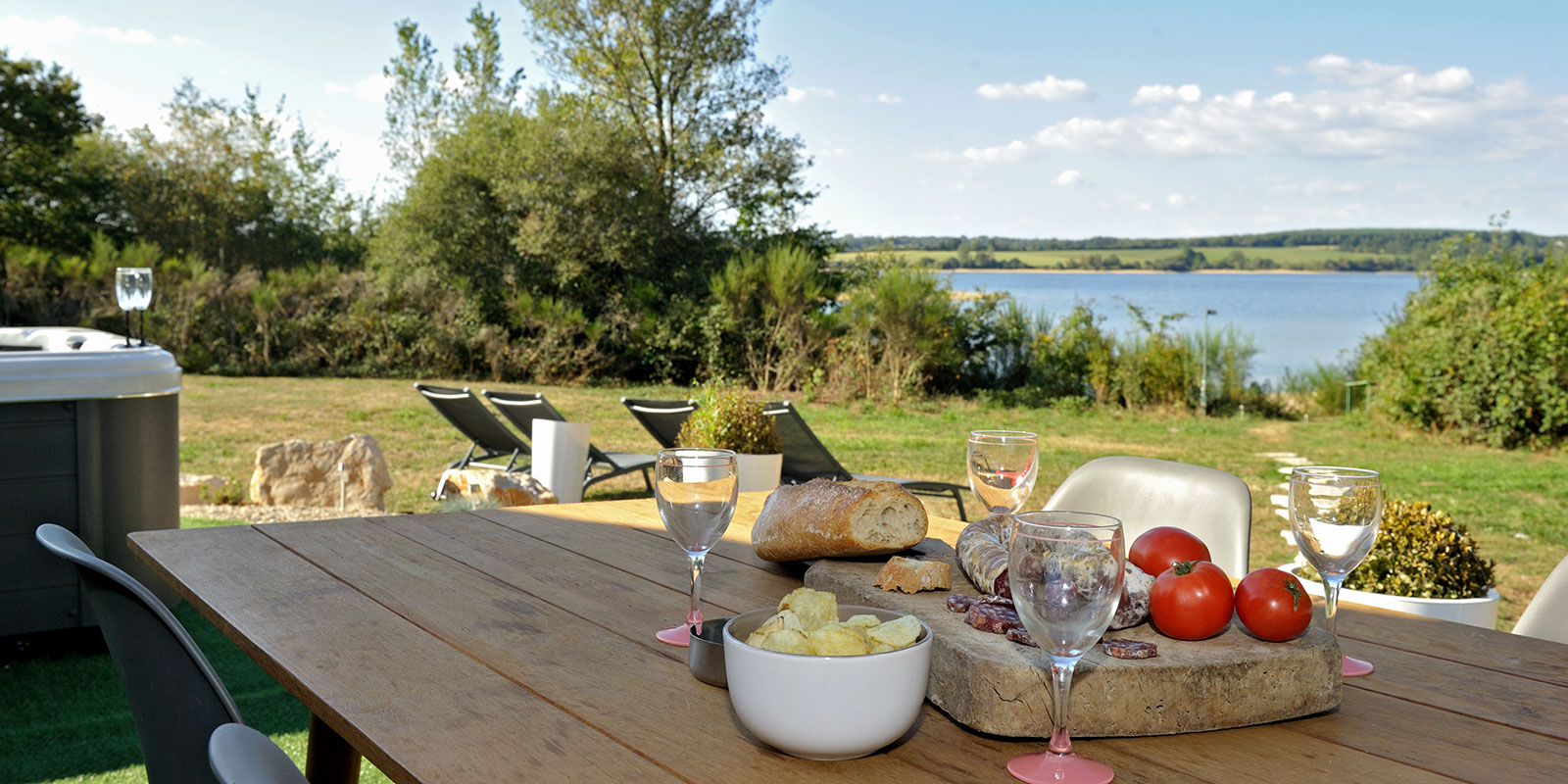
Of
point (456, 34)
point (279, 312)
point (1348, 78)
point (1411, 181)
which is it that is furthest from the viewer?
point (1411, 181)

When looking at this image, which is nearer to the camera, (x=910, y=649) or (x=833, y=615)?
(x=910, y=649)

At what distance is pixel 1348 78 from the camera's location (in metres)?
18.2

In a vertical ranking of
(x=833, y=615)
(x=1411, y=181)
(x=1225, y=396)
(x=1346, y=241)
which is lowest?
(x=1225, y=396)

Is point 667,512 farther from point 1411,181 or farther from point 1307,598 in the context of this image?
point 1411,181

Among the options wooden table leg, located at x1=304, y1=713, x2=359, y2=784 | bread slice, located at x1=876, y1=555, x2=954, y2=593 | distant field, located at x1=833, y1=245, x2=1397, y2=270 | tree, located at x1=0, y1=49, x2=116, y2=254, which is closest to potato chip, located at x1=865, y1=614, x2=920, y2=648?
bread slice, located at x1=876, y1=555, x2=954, y2=593

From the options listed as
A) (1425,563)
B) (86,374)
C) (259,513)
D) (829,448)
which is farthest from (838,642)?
(829,448)

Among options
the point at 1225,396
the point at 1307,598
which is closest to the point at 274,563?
the point at 1307,598

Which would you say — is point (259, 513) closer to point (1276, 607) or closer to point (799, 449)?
point (799, 449)

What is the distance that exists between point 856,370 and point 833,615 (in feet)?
32.8

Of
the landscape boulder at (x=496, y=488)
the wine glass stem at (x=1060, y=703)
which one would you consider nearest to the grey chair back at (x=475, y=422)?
the landscape boulder at (x=496, y=488)

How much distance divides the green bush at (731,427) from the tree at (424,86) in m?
12.6

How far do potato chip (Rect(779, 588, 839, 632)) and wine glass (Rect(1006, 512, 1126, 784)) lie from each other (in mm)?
207

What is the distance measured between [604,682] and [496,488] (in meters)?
4.05

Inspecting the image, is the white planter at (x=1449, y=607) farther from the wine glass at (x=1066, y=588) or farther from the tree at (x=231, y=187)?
the tree at (x=231, y=187)
